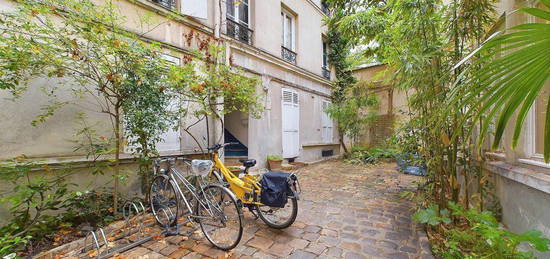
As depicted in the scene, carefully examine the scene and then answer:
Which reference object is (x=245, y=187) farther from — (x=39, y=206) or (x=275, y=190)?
(x=39, y=206)

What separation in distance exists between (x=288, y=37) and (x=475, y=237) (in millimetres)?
7174

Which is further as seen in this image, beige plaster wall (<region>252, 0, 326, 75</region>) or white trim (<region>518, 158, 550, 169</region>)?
beige plaster wall (<region>252, 0, 326, 75</region>)

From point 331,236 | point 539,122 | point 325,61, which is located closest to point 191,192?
point 331,236

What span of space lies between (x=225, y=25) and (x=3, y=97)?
12.9ft

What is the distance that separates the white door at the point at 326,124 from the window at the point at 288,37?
2.48 metres

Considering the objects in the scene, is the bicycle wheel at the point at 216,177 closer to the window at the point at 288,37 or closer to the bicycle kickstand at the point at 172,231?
the bicycle kickstand at the point at 172,231

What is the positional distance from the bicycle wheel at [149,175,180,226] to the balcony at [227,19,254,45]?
393cm

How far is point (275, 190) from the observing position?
2.53m

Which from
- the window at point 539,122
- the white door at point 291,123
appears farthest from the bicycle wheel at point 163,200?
the white door at point 291,123

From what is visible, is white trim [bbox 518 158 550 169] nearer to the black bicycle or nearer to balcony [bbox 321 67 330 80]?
the black bicycle

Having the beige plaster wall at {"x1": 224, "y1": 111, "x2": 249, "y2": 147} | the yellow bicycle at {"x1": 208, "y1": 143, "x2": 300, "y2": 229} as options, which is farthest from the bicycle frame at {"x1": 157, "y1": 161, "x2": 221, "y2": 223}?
the beige plaster wall at {"x1": 224, "y1": 111, "x2": 249, "y2": 147}

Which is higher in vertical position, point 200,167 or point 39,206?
point 200,167

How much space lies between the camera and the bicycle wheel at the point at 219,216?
2350 millimetres

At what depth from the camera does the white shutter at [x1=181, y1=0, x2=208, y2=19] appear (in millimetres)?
4430
